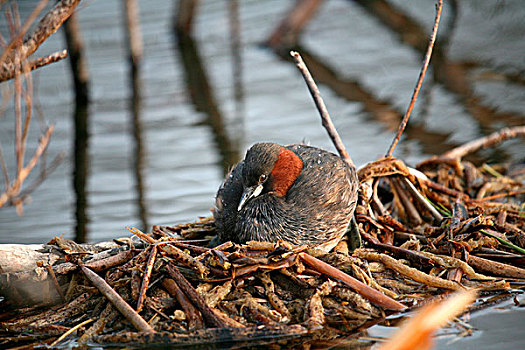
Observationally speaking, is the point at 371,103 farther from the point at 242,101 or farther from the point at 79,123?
the point at 79,123

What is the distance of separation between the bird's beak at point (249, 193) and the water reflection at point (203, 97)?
7.67 feet

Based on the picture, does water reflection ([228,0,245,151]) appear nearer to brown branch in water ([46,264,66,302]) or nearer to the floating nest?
the floating nest

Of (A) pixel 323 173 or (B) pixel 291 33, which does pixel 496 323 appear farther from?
(B) pixel 291 33

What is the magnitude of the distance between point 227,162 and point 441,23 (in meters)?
7.11

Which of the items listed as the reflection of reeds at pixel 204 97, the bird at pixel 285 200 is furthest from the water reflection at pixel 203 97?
the bird at pixel 285 200

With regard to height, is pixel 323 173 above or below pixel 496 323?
above

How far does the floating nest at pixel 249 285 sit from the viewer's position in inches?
154

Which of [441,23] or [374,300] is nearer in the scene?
[374,300]

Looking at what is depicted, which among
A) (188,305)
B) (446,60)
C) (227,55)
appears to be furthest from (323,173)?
(227,55)

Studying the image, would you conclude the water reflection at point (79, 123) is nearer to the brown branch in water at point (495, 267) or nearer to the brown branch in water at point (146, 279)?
the brown branch in water at point (146, 279)

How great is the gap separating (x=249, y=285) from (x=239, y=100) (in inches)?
254

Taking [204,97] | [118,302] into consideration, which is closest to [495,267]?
[118,302]

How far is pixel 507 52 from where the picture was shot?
1147cm

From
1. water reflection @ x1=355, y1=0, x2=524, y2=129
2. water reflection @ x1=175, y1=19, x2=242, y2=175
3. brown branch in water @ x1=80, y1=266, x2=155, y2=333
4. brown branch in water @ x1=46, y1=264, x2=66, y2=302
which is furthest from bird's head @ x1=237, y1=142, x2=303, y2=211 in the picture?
water reflection @ x1=355, y1=0, x2=524, y2=129
